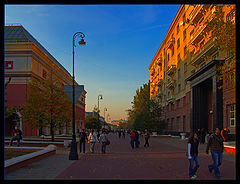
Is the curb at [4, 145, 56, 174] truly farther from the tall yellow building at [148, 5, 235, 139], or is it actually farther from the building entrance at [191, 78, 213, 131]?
the building entrance at [191, 78, 213, 131]

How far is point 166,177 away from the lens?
924 centimetres

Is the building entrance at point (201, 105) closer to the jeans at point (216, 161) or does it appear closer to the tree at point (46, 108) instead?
the tree at point (46, 108)

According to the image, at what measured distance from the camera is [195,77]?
33.7 meters

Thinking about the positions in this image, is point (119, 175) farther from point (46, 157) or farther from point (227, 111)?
point (227, 111)

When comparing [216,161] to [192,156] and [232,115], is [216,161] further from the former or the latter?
[232,115]

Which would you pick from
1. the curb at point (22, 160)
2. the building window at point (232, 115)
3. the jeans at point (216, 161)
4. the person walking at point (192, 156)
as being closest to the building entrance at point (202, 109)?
the building window at point (232, 115)

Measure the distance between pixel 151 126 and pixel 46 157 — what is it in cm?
3621

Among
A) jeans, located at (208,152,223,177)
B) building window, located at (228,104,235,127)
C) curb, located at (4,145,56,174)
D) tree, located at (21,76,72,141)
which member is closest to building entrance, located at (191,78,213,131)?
building window, located at (228,104,235,127)

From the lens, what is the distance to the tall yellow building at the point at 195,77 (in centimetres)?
2641

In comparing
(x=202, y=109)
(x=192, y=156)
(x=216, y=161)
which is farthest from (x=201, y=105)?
(x=192, y=156)

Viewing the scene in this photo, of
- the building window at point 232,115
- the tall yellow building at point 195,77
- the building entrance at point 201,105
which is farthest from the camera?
the building entrance at point 201,105

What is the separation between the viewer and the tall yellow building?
86.6 feet

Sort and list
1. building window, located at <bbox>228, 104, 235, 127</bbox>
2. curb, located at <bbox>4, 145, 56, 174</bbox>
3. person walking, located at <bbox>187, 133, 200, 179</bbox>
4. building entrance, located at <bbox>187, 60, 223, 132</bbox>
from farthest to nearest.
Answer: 1. building entrance, located at <bbox>187, 60, 223, 132</bbox>
2. building window, located at <bbox>228, 104, 235, 127</bbox>
3. curb, located at <bbox>4, 145, 56, 174</bbox>
4. person walking, located at <bbox>187, 133, 200, 179</bbox>

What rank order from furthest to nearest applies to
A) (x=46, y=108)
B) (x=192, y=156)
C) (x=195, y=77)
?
(x=195, y=77) → (x=46, y=108) → (x=192, y=156)
